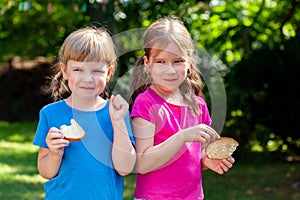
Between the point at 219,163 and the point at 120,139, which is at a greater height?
the point at 120,139

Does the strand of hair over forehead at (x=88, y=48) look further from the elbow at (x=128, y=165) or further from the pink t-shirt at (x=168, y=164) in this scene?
the elbow at (x=128, y=165)

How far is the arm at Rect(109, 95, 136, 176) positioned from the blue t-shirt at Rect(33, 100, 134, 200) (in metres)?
0.04

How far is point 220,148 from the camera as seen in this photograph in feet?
8.55

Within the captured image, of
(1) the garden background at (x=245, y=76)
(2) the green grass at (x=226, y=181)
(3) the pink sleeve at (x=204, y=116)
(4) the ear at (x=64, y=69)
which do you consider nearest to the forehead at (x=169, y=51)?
(3) the pink sleeve at (x=204, y=116)

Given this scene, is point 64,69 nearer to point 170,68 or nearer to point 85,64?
point 85,64

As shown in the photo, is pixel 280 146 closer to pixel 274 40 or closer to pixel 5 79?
pixel 274 40

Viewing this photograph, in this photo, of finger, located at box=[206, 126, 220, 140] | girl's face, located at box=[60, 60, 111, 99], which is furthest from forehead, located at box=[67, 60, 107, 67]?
finger, located at box=[206, 126, 220, 140]

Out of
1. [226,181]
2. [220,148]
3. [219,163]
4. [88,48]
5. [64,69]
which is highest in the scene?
[88,48]

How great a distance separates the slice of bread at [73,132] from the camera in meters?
2.48

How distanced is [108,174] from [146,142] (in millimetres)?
204

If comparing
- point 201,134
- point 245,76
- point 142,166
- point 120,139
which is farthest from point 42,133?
point 245,76

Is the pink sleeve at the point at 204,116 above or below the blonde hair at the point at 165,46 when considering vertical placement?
below

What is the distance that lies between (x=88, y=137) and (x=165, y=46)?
50 cm

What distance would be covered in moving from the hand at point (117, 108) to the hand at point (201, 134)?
0.83ft
